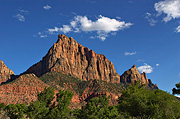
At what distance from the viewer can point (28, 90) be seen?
149m

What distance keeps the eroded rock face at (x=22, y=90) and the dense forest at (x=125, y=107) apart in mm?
51150

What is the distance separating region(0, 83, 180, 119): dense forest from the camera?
41.9 meters

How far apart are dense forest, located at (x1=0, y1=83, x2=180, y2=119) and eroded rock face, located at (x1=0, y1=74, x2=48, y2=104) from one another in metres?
51.1

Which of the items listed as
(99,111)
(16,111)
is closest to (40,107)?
(99,111)

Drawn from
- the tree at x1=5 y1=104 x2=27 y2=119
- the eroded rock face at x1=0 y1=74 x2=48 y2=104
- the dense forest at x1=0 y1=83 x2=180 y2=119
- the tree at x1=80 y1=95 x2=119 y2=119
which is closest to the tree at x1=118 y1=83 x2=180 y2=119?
the dense forest at x1=0 y1=83 x2=180 y2=119

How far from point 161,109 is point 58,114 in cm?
3032

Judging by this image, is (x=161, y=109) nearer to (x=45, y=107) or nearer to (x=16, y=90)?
(x=45, y=107)

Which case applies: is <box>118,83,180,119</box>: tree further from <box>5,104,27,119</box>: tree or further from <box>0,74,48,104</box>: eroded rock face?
<box>0,74,48,104</box>: eroded rock face

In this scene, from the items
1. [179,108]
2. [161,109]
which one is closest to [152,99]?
[161,109]

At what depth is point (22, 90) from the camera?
477 feet

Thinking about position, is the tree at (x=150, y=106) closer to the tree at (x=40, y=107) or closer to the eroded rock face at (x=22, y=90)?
the tree at (x=40, y=107)

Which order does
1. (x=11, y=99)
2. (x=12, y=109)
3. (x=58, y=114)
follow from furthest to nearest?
(x=11, y=99)
(x=12, y=109)
(x=58, y=114)

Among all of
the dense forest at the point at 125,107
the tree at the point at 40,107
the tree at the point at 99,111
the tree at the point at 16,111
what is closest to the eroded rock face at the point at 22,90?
the tree at the point at 16,111

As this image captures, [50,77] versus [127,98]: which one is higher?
[50,77]
